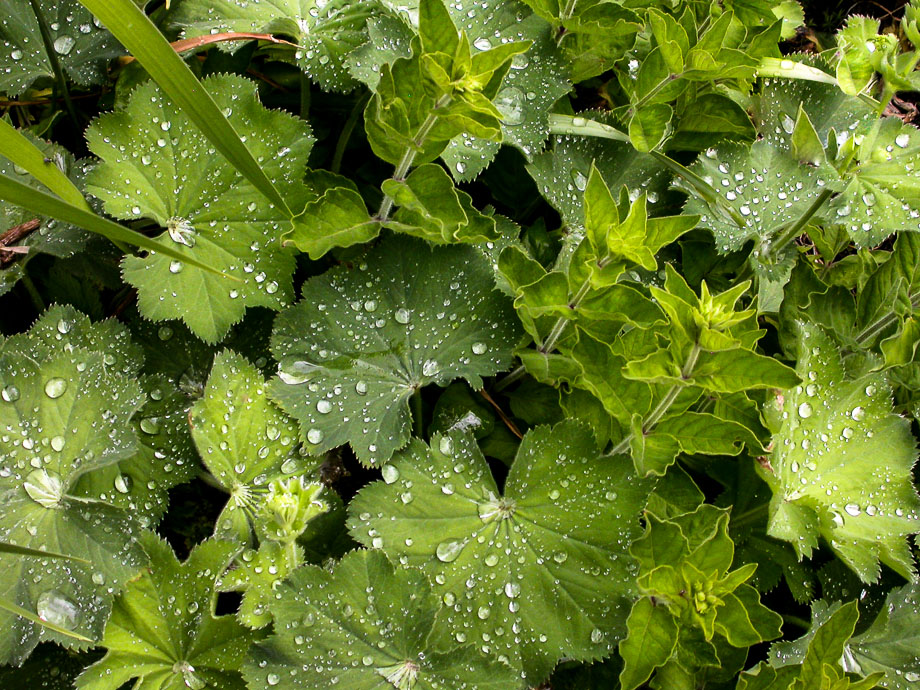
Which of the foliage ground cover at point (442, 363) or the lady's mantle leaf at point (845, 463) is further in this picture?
the lady's mantle leaf at point (845, 463)

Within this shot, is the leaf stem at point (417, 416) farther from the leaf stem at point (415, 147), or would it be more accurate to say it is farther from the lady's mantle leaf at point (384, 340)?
the leaf stem at point (415, 147)

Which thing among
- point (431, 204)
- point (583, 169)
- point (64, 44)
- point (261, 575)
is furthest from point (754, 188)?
point (64, 44)

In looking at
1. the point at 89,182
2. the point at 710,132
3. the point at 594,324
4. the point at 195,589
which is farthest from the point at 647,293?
the point at 89,182

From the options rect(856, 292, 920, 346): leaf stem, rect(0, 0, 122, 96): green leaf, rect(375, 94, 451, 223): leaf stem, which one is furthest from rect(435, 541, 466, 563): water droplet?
rect(0, 0, 122, 96): green leaf

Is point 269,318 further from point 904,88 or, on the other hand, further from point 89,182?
point 904,88

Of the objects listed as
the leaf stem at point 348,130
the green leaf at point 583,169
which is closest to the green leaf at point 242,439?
the leaf stem at point 348,130

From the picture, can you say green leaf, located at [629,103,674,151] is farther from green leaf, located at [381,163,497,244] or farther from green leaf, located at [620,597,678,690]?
green leaf, located at [620,597,678,690]

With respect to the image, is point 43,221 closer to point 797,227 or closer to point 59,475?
point 59,475
